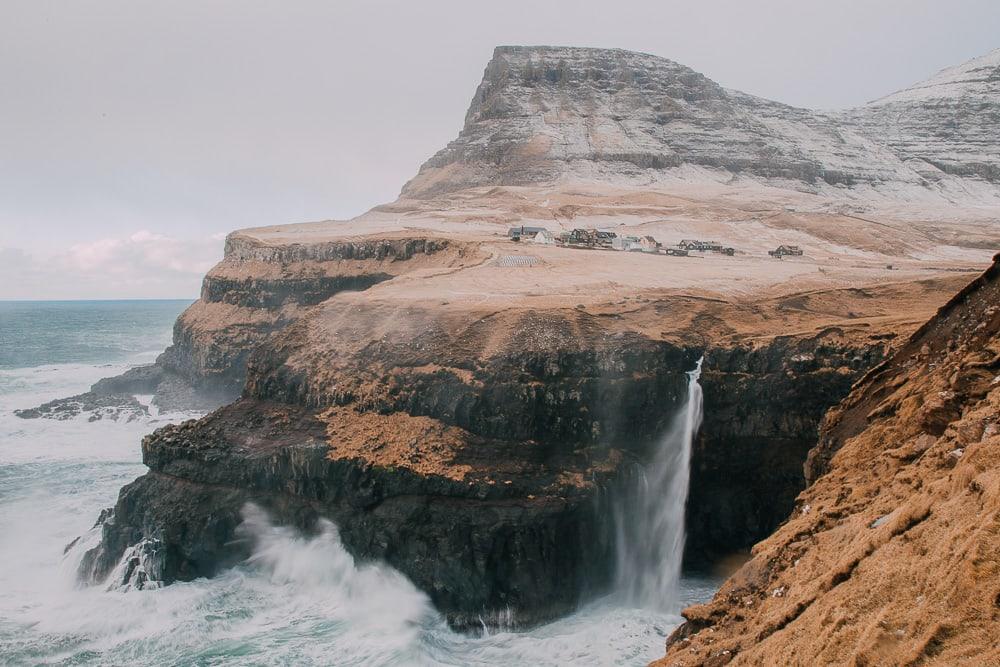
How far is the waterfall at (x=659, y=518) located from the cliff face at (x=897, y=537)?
9.81 metres

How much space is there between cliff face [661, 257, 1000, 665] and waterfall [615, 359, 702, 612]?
9812 mm

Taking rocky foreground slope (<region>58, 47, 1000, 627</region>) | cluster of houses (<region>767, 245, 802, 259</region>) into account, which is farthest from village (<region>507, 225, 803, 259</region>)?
rocky foreground slope (<region>58, 47, 1000, 627</region>)

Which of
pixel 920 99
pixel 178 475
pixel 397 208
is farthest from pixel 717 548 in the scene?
pixel 920 99

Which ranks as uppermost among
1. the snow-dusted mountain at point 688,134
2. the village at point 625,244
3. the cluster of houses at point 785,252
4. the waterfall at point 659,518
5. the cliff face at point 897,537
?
the snow-dusted mountain at point 688,134

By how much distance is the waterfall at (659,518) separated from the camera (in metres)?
21.6

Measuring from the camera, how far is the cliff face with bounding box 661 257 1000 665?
537 cm

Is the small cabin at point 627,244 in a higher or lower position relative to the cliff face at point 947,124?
lower

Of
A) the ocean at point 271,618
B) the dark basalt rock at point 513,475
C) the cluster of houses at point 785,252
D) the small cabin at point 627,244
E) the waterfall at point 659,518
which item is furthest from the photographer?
the small cabin at point 627,244

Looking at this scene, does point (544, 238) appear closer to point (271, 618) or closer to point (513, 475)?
point (513, 475)

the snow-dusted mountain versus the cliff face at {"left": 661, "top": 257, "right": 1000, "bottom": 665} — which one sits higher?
the snow-dusted mountain

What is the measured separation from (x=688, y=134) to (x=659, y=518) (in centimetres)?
7344

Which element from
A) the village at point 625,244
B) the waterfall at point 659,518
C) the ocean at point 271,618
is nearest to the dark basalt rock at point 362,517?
the ocean at point 271,618

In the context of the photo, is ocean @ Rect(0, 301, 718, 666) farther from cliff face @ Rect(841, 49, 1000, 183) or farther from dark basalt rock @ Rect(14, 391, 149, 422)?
cliff face @ Rect(841, 49, 1000, 183)

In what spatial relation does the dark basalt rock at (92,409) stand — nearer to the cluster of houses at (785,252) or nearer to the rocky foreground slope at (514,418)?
the rocky foreground slope at (514,418)
